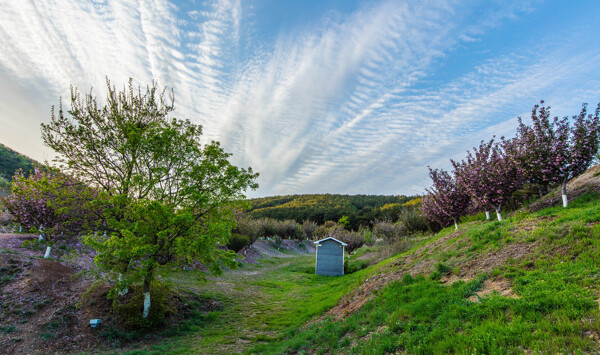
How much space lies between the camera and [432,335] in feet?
16.7

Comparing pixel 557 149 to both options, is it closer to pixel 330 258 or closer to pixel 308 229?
pixel 330 258

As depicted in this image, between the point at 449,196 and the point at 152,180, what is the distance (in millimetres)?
19417

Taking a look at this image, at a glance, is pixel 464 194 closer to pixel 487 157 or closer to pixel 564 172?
pixel 487 157

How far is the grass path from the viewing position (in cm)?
866

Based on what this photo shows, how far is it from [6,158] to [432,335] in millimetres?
65506

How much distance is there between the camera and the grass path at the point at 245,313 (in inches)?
341

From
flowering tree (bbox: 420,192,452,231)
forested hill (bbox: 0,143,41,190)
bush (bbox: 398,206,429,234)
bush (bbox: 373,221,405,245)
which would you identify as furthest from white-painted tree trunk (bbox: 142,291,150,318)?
forested hill (bbox: 0,143,41,190)

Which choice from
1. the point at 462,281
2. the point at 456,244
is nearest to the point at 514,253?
the point at 462,281

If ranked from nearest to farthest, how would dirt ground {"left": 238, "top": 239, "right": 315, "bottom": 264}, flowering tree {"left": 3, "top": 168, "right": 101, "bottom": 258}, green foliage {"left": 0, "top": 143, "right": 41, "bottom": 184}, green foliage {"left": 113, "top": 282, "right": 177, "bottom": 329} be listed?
flowering tree {"left": 3, "top": 168, "right": 101, "bottom": 258}
green foliage {"left": 113, "top": 282, "right": 177, "bottom": 329}
dirt ground {"left": 238, "top": 239, "right": 315, "bottom": 264}
green foliage {"left": 0, "top": 143, "right": 41, "bottom": 184}

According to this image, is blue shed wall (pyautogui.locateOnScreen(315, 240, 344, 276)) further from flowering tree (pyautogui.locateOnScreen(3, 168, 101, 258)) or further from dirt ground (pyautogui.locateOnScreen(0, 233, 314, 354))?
flowering tree (pyautogui.locateOnScreen(3, 168, 101, 258))

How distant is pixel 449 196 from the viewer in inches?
746

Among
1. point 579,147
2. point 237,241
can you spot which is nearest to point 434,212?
point 579,147

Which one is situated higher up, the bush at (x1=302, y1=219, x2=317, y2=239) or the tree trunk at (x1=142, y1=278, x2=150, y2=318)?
the bush at (x1=302, y1=219, x2=317, y2=239)

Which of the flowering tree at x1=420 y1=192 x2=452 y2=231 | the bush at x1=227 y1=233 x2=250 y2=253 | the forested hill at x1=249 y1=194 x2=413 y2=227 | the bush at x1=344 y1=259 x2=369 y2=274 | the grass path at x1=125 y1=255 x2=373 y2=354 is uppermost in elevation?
the forested hill at x1=249 y1=194 x2=413 y2=227
